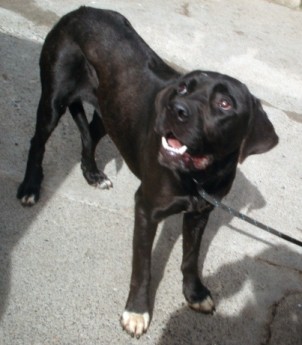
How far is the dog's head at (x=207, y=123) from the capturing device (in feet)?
9.17

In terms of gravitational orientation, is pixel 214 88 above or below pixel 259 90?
above

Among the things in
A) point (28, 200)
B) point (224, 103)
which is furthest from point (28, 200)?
point (224, 103)

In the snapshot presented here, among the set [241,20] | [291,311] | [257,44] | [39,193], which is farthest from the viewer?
[241,20]

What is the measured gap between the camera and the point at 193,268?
12.0ft

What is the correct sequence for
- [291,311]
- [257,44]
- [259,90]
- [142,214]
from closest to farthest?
[142,214], [291,311], [259,90], [257,44]

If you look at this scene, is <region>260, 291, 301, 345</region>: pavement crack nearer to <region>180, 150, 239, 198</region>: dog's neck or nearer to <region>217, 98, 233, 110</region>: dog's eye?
<region>180, 150, 239, 198</region>: dog's neck

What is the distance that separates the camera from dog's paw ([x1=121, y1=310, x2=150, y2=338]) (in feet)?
11.0

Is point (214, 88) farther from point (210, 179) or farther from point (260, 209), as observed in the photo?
point (260, 209)

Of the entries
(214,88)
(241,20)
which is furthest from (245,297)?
(241,20)

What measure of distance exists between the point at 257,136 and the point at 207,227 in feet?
4.93

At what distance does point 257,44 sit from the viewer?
7637 millimetres

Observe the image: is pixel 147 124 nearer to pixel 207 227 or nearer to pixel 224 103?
pixel 224 103

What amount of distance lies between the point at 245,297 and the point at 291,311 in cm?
33

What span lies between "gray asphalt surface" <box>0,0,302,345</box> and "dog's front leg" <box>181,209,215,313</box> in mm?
83
